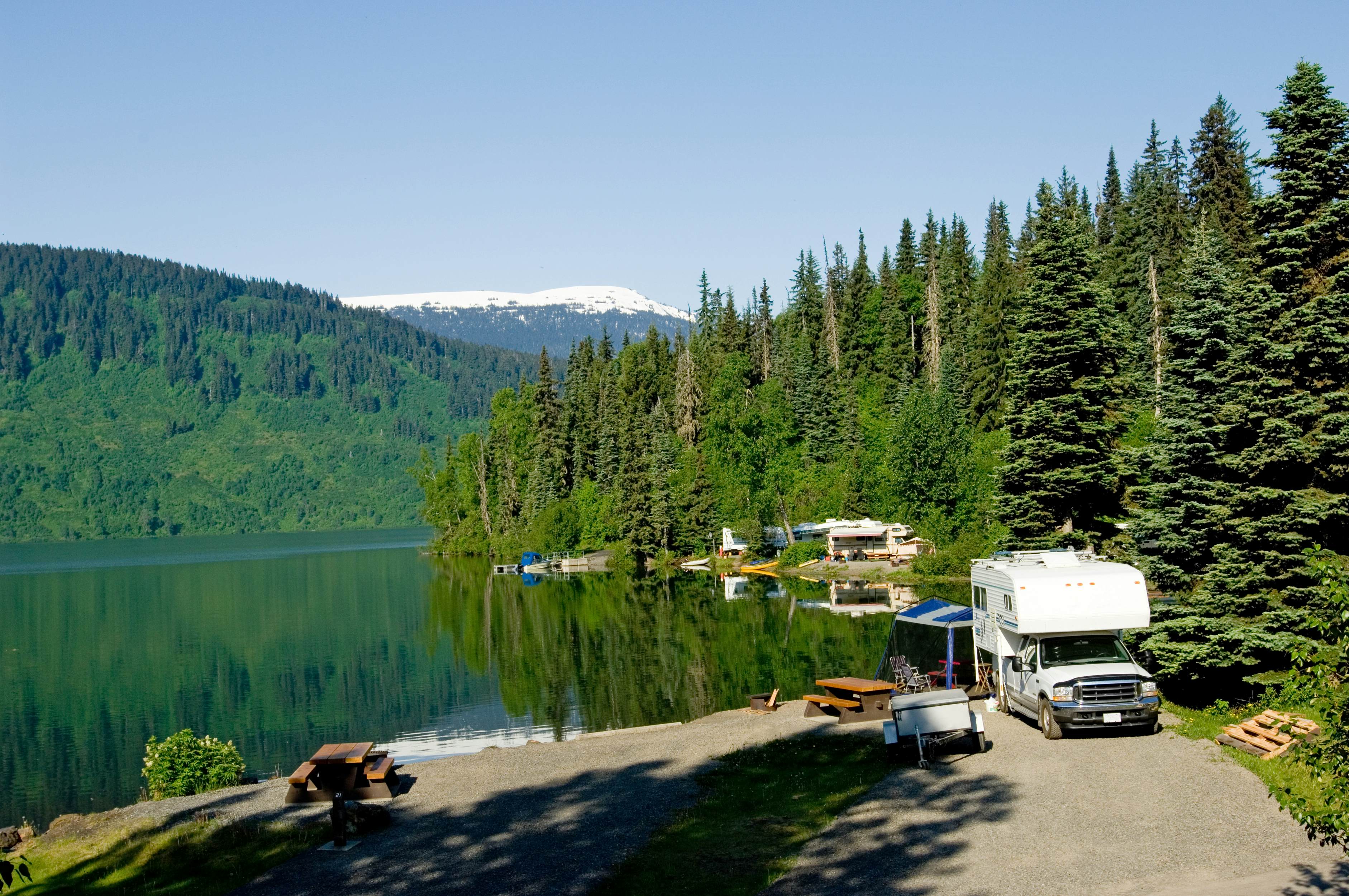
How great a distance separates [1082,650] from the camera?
2080 cm

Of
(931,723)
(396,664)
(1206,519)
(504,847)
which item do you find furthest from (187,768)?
(396,664)

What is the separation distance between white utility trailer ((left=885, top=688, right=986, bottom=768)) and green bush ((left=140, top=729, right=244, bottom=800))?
13883 mm

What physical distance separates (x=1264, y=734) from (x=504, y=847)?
1183 centimetres

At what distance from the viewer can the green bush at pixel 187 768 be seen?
76.8 ft

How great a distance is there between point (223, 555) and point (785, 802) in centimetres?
15575

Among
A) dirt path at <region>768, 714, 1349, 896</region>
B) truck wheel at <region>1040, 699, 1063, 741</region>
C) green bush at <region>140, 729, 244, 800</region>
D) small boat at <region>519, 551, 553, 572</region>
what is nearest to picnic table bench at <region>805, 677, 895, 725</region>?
truck wheel at <region>1040, 699, 1063, 741</region>

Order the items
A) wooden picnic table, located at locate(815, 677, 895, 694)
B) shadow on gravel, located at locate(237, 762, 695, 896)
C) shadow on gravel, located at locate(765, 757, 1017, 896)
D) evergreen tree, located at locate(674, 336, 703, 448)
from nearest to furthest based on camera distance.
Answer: shadow on gravel, located at locate(765, 757, 1017, 896) → shadow on gravel, located at locate(237, 762, 695, 896) → wooden picnic table, located at locate(815, 677, 895, 694) → evergreen tree, located at locate(674, 336, 703, 448)

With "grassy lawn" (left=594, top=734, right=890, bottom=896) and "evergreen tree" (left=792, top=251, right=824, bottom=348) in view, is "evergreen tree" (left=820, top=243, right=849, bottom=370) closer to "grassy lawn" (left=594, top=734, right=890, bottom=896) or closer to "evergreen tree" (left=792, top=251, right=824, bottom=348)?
"evergreen tree" (left=792, top=251, right=824, bottom=348)

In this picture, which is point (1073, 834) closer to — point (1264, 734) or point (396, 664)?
point (1264, 734)

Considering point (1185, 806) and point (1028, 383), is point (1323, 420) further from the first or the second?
point (1028, 383)

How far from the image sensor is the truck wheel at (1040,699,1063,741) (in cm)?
1969

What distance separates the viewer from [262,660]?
172 feet

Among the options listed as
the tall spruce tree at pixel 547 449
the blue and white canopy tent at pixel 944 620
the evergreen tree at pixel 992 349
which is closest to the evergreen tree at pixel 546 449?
the tall spruce tree at pixel 547 449

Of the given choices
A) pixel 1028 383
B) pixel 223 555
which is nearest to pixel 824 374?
pixel 1028 383
